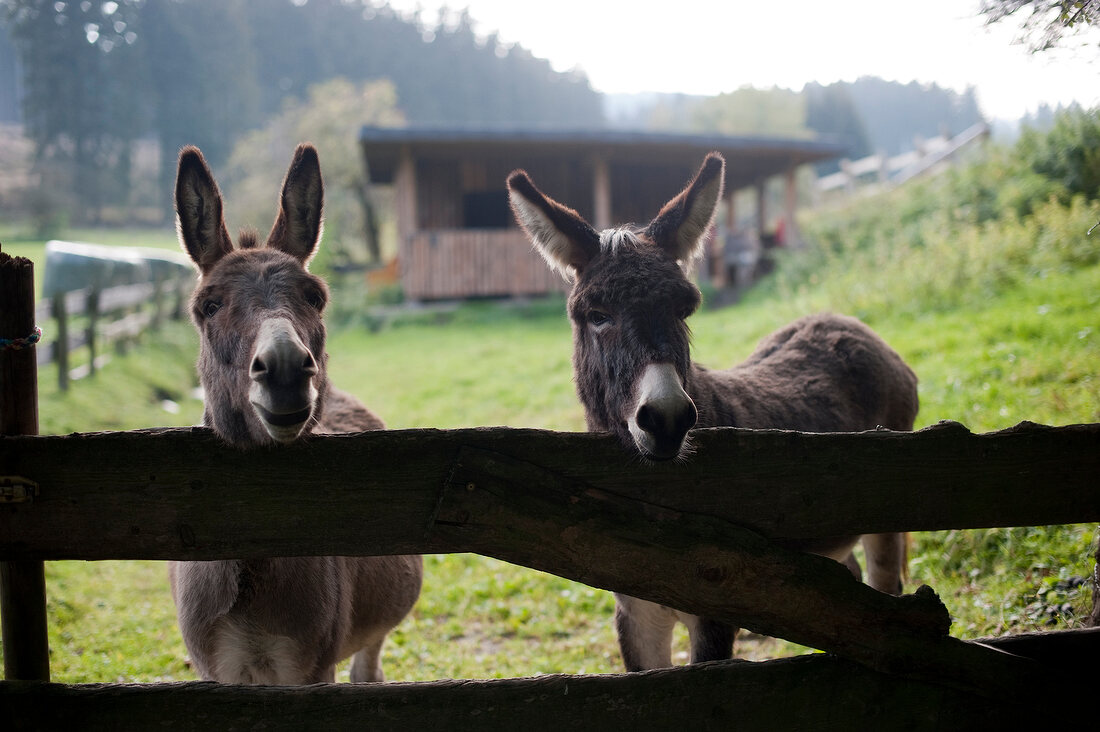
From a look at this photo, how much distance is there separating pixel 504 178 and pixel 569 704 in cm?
1857

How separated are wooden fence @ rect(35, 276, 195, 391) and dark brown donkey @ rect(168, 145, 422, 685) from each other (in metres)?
4.46

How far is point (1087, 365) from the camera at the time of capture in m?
5.75

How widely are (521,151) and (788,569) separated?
19.7 meters

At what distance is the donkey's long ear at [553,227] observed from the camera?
2.84 meters

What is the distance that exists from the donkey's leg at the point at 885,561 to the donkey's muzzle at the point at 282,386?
3.56 meters

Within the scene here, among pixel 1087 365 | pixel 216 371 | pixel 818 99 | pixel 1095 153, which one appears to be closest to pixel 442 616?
pixel 216 371

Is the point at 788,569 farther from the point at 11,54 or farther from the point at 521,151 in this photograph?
the point at 11,54

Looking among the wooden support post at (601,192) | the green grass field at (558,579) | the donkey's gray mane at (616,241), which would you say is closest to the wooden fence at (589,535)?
the green grass field at (558,579)

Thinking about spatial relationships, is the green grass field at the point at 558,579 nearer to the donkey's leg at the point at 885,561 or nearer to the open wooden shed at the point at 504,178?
the donkey's leg at the point at 885,561

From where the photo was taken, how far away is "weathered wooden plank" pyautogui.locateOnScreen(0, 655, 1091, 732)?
71.2 inches

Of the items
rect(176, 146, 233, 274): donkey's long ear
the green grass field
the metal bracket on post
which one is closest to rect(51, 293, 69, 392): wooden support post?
the green grass field

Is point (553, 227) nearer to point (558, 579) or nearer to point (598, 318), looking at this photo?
point (598, 318)

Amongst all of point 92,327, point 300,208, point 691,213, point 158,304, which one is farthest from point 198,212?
point 158,304

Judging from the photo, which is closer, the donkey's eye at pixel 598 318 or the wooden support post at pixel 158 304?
the donkey's eye at pixel 598 318
